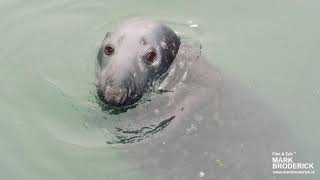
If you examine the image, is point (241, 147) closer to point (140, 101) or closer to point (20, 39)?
point (140, 101)

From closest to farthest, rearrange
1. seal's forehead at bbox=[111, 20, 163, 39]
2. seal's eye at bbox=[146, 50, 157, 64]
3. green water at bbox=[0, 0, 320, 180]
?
green water at bbox=[0, 0, 320, 180]
seal's eye at bbox=[146, 50, 157, 64]
seal's forehead at bbox=[111, 20, 163, 39]

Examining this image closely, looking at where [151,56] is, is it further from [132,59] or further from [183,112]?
[183,112]

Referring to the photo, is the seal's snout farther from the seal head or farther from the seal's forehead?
the seal's forehead

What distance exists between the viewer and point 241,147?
7387 mm

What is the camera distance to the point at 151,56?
7777 millimetres

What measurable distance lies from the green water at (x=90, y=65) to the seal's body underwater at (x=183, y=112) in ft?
1.44

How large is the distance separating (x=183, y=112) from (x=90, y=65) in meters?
1.69

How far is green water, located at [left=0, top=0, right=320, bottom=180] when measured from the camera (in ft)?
24.6

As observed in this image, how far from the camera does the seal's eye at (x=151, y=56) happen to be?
25.3 ft

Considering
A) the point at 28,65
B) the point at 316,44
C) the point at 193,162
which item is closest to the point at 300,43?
the point at 316,44

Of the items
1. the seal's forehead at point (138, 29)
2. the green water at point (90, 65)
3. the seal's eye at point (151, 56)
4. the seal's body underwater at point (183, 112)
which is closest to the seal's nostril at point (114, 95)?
the seal's body underwater at point (183, 112)

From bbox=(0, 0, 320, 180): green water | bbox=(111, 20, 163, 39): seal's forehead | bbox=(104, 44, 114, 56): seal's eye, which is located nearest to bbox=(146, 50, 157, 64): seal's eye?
bbox=(111, 20, 163, 39): seal's forehead

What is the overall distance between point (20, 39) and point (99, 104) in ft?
7.53

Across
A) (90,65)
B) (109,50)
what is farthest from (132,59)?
(90,65)
